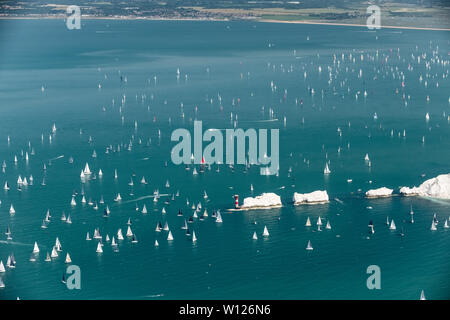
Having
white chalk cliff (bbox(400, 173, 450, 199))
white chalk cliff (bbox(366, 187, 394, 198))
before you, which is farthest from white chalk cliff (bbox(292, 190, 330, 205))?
white chalk cliff (bbox(400, 173, 450, 199))

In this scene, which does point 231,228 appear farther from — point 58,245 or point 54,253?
point 54,253

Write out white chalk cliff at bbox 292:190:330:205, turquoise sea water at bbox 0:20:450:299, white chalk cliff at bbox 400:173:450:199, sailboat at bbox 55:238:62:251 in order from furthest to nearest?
white chalk cliff at bbox 400:173:450:199 → white chalk cliff at bbox 292:190:330:205 → sailboat at bbox 55:238:62:251 → turquoise sea water at bbox 0:20:450:299

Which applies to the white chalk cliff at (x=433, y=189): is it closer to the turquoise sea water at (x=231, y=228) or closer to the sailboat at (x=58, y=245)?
the turquoise sea water at (x=231, y=228)

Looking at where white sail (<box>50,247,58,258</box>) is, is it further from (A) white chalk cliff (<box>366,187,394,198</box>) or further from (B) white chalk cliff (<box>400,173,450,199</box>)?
(B) white chalk cliff (<box>400,173,450,199</box>)

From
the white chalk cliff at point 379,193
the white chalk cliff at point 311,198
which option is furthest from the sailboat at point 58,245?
the white chalk cliff at point 379,193

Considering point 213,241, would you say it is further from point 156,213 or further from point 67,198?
point 67,198
